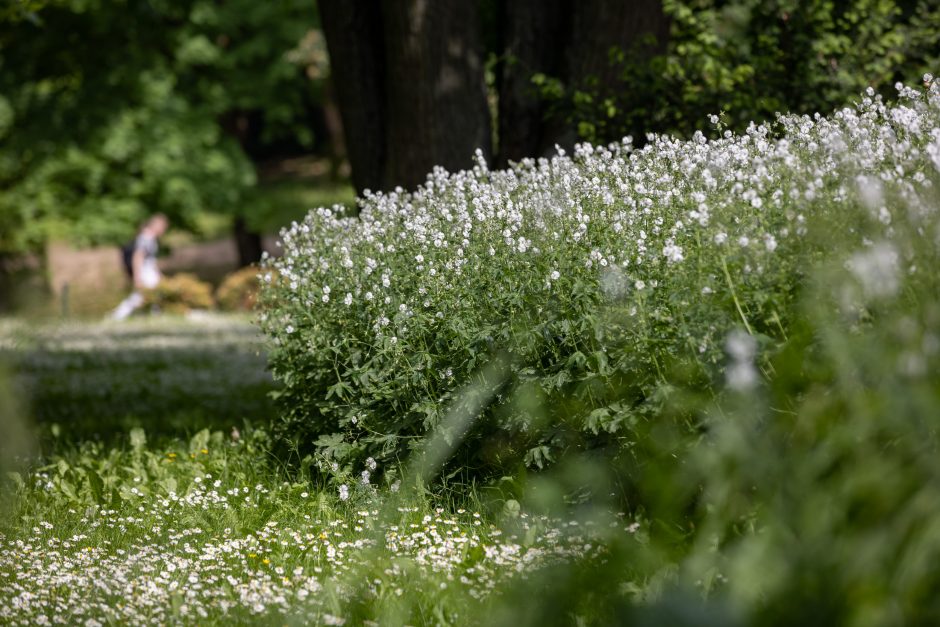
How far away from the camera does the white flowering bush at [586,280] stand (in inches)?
144

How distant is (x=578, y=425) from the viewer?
14.6ft

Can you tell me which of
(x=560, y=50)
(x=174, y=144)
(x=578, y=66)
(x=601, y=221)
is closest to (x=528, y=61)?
(x=560, y=50)

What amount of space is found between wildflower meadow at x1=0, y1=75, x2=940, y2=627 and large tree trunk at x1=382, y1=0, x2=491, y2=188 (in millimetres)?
1930

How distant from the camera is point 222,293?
2253cm

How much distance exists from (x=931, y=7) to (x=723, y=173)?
5.86 metres

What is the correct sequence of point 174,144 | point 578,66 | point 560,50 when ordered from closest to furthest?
point 578,66 → point 560,50 → point 174,144

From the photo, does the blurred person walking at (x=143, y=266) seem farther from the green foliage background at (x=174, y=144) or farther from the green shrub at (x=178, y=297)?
the green foliage background at (x=174, y=144)

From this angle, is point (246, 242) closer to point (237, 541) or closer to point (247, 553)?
point (237, 541)

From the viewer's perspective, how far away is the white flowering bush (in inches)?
A: 144

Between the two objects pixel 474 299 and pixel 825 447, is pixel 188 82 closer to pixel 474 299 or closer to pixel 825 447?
pixel 474 299

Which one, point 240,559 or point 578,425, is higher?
point 578,425

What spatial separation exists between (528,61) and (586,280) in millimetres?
4389

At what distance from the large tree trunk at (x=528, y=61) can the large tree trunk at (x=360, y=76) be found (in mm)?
978

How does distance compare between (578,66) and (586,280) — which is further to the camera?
(578,66)
